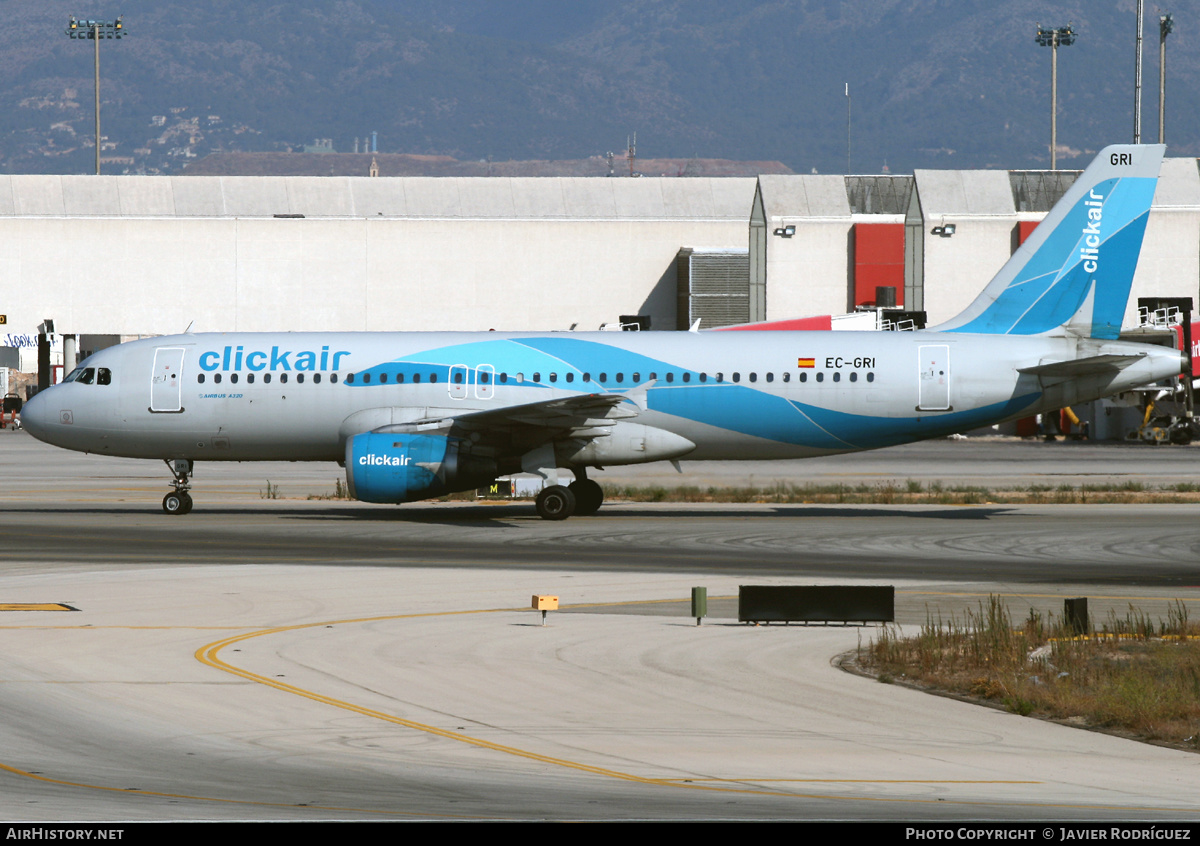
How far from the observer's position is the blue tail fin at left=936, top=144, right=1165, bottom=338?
35.3 meters

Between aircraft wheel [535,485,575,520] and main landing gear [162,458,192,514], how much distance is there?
9.08 meters

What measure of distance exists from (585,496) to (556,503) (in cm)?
168

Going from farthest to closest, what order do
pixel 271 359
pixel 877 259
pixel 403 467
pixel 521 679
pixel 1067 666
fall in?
1. pixel 877 259
2. pixel 271 359
3. pixel 403 467
4. pixel 1067 666
5. pixel 521 679

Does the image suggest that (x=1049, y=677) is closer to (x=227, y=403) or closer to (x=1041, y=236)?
(x=1041, y=236)

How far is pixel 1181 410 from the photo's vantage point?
65562 mm

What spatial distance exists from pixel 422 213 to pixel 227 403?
5472 cm

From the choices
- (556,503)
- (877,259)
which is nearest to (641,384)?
(556,503)

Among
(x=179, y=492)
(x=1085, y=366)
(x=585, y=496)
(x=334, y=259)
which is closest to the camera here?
(x=1085, y=366)

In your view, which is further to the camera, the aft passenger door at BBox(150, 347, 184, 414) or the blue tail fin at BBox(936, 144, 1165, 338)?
the aft passenger door at BBox(150, 347, 184, 414)

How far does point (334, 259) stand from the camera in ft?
284

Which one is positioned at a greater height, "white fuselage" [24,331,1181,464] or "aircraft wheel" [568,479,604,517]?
"white fuselage" [24,331,1181,464]

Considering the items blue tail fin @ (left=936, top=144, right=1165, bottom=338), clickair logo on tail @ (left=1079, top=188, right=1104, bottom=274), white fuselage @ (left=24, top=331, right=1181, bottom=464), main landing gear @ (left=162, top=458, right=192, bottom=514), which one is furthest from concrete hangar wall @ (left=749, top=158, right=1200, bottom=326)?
main landing gear @ (left=162, top=458, right=192, bottom=514)

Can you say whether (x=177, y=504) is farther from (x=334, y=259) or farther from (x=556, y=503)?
(x=334, y=259)

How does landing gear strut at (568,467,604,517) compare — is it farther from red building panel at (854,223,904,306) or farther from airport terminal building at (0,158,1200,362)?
airport terminal building at (0,158,1200,362)
